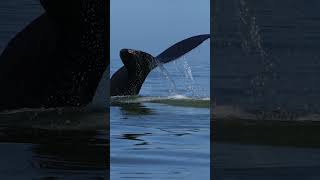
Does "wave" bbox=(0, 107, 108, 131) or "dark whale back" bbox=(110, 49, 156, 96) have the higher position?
"dark whale back" bbox=(110, 49, 156, 96)

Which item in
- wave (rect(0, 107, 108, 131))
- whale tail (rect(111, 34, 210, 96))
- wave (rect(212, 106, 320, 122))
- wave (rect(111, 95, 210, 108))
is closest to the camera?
wave (rect(212, 106, 320, 122))

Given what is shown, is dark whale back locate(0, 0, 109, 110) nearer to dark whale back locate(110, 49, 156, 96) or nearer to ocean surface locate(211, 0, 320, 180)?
ocean surface locate(211, 0, 320, 180)

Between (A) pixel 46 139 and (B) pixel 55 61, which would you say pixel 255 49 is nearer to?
(A) pixel 46 139

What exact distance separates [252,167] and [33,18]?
12.1ft

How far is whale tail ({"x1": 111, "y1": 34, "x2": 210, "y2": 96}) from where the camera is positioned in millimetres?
18656

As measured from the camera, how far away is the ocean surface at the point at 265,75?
834 centimetres

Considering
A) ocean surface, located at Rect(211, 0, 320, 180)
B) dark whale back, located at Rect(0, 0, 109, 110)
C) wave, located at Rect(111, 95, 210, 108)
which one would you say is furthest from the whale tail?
ocean surface, located at Rect(211, 0, 320, 180)

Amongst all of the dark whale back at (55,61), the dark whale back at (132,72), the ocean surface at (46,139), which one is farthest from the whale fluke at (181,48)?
the ocean surface at (46,139)

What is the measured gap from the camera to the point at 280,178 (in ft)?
21.6

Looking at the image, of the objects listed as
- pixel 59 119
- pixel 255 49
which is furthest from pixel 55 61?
pixel 255 49

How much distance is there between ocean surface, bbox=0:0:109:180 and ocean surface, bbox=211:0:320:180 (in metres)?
1.60

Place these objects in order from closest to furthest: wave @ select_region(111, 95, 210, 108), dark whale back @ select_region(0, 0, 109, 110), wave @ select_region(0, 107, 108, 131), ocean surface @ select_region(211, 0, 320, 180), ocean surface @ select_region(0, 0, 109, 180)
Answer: ocean surface @ select_region(0, 0, 109, 180)
ocean surface @ select_region(211, 0, 320, 180)
wave @ select_region(0, 107, 108, 131)
dark whale back @ select_region(0, 0, 109, 110)
wave @ select_region(111, 95, 210, 108)

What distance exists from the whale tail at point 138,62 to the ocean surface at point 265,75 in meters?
9.35

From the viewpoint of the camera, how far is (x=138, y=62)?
19609mm
